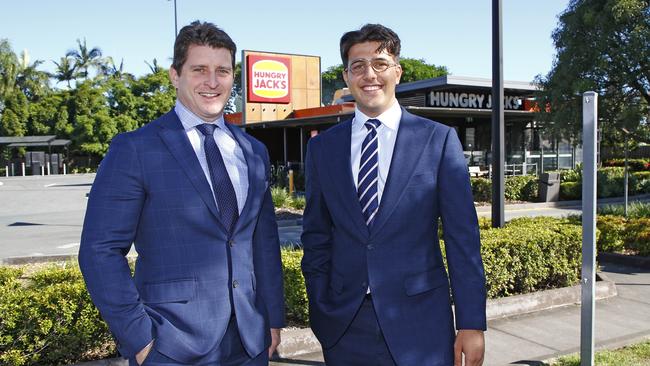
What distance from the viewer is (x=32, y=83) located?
5581 cm

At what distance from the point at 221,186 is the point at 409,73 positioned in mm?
73145

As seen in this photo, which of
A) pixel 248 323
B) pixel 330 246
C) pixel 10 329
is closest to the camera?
pixel 248 323

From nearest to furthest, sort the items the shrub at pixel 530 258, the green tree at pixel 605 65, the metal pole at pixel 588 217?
the metal pole at pixel 588 217 → the shrub at pixel 530 258 → the green tree at pixel 605 65

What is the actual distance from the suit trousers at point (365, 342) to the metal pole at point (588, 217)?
2.40 meters

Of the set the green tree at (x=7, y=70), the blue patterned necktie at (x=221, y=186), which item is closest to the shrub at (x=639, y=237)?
the blue patterned necktie at (x=221, y=186)

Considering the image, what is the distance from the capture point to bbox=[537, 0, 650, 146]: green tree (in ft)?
45.9

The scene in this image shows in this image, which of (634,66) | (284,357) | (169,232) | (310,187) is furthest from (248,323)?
(634,66)

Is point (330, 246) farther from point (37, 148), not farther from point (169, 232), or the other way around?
point (37, 148)

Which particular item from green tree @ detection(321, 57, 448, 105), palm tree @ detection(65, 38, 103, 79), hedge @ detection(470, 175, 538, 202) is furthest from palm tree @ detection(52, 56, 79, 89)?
hedge @ detection(470, 175, 538, 202)

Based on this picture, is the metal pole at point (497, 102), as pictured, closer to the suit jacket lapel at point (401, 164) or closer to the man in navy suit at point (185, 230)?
the suit jacket lapel at point (401, 164)

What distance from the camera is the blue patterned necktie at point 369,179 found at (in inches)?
108

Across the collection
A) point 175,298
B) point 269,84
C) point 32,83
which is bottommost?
point 175,298

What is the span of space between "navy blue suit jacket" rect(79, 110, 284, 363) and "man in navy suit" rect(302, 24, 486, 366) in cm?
45

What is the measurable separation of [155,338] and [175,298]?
171 mm
